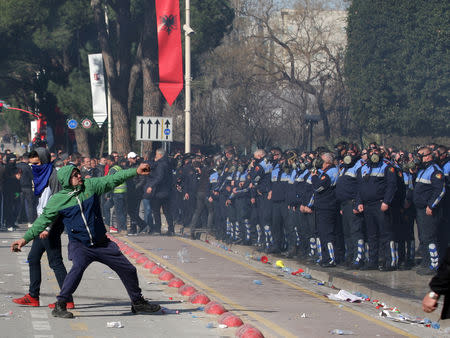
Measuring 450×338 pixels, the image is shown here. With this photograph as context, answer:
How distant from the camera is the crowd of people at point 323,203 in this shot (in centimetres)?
1409

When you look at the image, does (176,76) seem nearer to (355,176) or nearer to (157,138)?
(157,138)

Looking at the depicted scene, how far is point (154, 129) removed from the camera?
26.3 m

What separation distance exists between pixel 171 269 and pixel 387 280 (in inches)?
140

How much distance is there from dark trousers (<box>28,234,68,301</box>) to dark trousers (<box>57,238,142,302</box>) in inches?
32.7

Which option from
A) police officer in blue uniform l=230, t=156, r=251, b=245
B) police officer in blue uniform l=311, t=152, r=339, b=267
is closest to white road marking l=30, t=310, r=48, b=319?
police officer in blue uniform l=311, t=152, r=339, b=267

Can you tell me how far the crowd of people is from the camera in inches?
555

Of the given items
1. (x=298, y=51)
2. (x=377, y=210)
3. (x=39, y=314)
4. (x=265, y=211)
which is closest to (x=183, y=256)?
(x=265, y=211)

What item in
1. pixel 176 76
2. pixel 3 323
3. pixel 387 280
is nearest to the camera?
pixel 3 323

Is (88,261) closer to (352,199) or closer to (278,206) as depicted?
(352,199)

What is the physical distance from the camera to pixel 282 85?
46.8 metres

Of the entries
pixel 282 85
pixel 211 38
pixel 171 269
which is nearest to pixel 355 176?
pixel 171 269

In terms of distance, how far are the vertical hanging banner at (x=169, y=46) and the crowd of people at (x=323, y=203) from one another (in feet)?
13.8

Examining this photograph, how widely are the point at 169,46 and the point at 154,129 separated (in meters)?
2.44

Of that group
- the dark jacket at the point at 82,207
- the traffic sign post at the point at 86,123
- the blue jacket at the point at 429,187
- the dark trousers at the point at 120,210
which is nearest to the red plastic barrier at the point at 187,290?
the dark jacket at the point at 82,207
